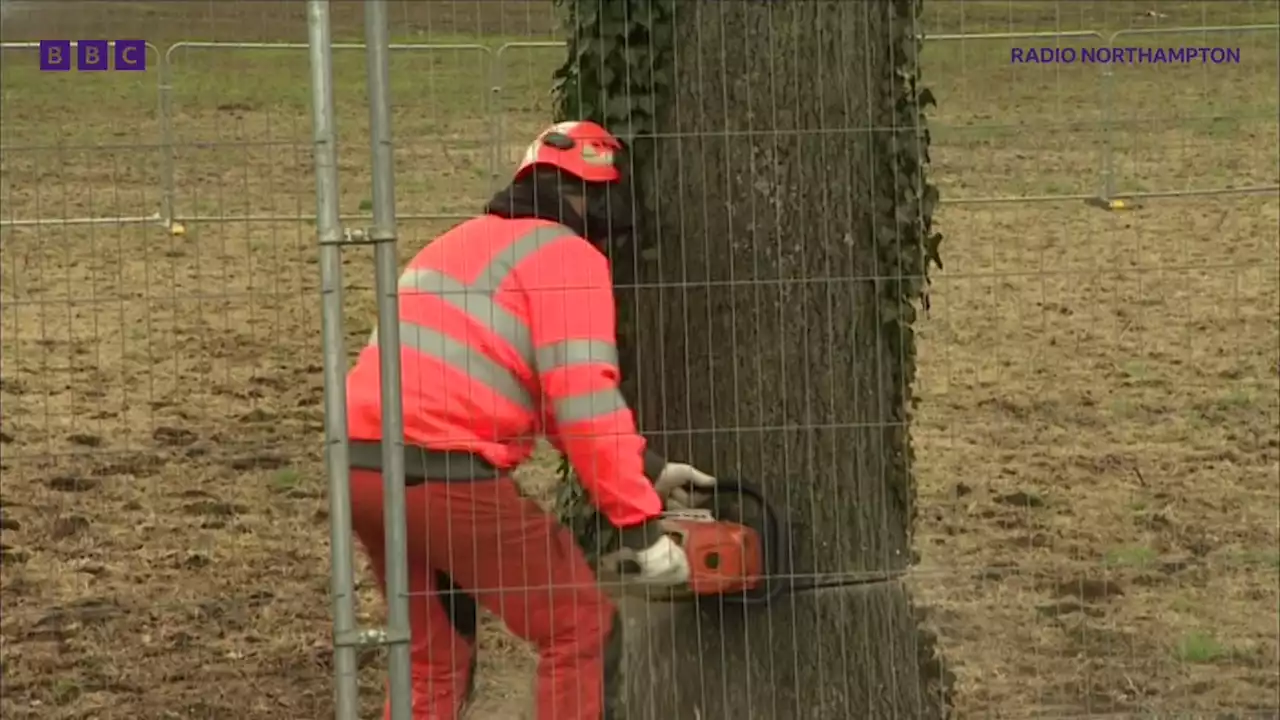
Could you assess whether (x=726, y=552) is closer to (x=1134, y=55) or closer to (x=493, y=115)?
(x=493, y=115)

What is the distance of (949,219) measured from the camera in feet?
24.3

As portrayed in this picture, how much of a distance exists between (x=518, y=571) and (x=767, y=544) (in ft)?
1.93

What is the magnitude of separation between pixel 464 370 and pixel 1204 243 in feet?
22.2

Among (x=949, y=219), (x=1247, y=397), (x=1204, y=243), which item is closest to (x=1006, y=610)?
(x=949, y=219)

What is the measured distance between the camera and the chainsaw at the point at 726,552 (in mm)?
4566

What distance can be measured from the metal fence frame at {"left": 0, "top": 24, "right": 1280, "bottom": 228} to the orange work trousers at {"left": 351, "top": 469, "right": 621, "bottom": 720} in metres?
1.05

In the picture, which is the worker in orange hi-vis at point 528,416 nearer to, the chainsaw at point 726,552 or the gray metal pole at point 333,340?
the chainsaw at point 726,552

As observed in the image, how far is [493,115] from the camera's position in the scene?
6.47 metres

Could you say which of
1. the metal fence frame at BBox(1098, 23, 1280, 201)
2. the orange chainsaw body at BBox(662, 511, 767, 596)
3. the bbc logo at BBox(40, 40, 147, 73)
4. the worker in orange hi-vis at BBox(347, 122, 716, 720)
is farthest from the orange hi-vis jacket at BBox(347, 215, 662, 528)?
the metal fence frame at BBox(1098, 23, 1280, 201)

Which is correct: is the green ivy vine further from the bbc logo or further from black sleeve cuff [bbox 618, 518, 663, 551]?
the bbc logo

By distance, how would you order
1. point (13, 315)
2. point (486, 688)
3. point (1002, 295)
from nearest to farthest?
point (486, 688), point (1002, 295), point (13, 315)

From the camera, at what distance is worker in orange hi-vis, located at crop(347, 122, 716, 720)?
445 centimetres

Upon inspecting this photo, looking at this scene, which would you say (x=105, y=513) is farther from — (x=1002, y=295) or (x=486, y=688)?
(x=1002, y=295)

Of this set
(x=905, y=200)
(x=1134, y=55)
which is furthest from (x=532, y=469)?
(x=1134, y=55)
